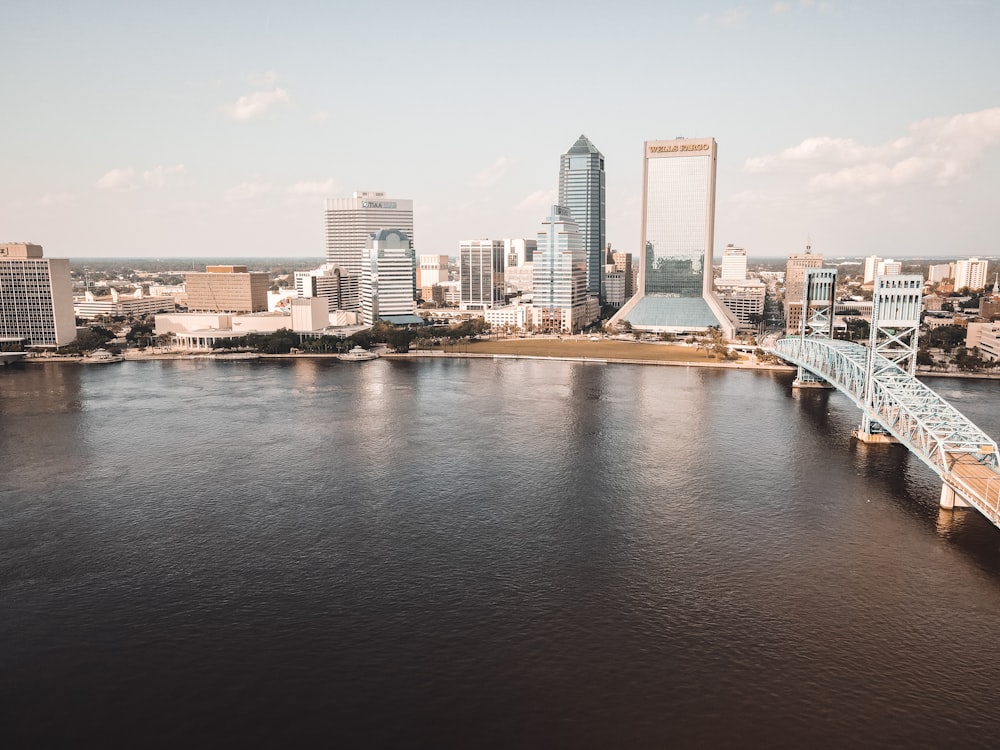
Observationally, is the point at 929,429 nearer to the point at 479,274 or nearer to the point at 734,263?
the point at 479,274

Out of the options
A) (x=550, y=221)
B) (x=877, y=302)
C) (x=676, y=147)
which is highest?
(x=676, y=147)

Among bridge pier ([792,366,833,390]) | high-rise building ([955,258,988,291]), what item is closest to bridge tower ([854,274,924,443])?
bridge pier ([792,366,833,390])

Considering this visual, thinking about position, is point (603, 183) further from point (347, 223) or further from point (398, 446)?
point (398, 446)

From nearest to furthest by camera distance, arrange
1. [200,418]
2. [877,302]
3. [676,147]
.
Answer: [877,302] → [200,418] → [676,147]

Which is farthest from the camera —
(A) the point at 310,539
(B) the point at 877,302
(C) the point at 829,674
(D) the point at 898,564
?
(B) the point at 877,302

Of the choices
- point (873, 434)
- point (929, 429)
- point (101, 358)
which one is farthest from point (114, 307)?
point (929, 429)

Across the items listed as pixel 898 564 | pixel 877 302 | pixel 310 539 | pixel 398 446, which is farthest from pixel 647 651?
pixel 877 302

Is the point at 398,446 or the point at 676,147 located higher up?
the point at 676,147

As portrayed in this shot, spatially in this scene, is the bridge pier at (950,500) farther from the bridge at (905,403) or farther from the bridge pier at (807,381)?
the bridge pier at (807,381)
